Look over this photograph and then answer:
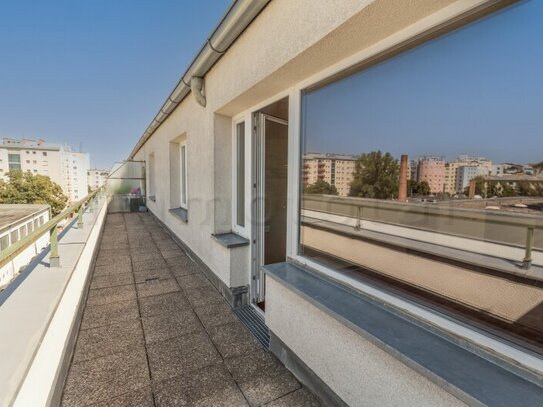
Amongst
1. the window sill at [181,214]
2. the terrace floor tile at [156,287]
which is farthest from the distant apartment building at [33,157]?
the terrace floor tile at [156,287]

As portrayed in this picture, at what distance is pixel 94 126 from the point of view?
53.8 m

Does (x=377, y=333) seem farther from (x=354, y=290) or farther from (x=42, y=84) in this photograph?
(x=42, y=84)

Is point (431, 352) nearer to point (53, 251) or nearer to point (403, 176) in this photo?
point (403, 176)

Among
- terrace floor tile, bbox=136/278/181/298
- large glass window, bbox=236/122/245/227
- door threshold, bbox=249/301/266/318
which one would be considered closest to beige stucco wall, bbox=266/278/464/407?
door threshold, bbox=249/301/266/318

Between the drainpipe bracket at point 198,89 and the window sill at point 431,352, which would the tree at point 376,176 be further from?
the drainpipe bracket at point 198,89

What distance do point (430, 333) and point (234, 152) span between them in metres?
2.95

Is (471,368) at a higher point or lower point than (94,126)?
lower

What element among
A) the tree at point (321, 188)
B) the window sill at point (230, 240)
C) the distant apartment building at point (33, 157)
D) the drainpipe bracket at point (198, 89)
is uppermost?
the distant apartment building at point (33, 157)

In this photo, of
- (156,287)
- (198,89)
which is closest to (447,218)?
(198,89)

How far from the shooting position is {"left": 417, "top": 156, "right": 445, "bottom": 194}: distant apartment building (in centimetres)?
165

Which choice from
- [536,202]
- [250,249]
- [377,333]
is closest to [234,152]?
[250,249]

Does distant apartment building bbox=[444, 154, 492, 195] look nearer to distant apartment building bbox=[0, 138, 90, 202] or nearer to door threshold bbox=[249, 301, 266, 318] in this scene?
door threshold bbox=[249, 301, 266, 318]

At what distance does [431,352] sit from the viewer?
126 centimetres

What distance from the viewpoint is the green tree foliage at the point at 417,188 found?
1735mm
